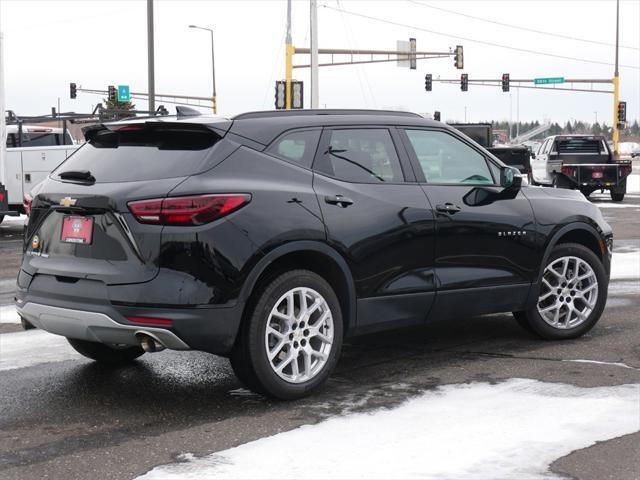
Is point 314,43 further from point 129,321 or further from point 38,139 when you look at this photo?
point 129,321

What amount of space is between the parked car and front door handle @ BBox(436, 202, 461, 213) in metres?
21.7

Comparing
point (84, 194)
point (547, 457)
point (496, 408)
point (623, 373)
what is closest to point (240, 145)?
point (84, 194)

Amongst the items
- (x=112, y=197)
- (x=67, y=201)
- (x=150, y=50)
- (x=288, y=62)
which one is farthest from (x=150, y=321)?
(x=288, y=62)

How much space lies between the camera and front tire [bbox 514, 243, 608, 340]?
7.05 metres

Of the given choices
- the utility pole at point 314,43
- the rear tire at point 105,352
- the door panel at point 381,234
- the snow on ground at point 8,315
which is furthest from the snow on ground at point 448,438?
the utility pole at point 314,43

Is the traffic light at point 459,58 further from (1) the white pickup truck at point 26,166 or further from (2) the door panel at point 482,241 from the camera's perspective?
(2) the door panel at point 482,241

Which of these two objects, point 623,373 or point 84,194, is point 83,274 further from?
point 623,373

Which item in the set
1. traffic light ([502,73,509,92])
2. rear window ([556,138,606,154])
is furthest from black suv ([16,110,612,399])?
traffic light ([502,73,509,92])

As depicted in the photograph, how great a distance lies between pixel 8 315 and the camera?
8.74 metres

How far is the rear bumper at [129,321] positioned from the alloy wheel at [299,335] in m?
0.28

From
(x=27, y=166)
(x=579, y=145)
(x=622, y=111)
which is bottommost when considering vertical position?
(x=27, y=166)

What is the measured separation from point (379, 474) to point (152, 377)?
7.67 feet

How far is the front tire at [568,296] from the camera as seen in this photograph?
7047mm

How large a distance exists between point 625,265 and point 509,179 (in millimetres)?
6169
